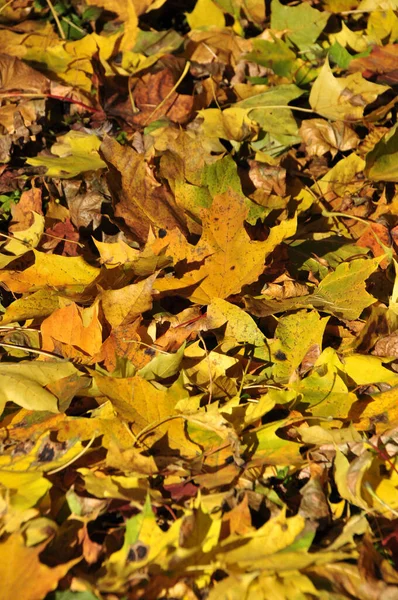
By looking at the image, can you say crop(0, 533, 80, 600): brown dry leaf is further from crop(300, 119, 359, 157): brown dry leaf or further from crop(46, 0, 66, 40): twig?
crop(46, 0, 66, 40): twig

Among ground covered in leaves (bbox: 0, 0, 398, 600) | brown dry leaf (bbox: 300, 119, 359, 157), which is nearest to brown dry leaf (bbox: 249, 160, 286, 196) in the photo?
ground covered in leaves (bbox: 0, 0, 398, 600)

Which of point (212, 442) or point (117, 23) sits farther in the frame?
point (117, 23)

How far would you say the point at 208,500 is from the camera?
119cm

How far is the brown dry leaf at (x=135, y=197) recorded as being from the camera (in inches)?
65.8

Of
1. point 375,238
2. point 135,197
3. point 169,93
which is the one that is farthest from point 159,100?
point 375,238

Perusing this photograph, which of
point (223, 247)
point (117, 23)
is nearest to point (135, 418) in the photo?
point (223, 247)

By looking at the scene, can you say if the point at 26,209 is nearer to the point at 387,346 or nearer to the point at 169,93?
the point at 169,93

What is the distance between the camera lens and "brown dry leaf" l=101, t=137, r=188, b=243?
1.67 metres

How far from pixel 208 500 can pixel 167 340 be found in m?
0.40

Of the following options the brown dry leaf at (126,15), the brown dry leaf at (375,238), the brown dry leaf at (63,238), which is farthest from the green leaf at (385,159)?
the brown dry leaf at (126,15)

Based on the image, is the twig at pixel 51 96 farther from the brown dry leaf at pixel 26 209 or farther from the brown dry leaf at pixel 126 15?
the brown dry leaf at pixel 26 209

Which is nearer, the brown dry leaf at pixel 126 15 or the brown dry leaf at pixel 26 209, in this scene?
the brown dry leaf at pixel 26 209

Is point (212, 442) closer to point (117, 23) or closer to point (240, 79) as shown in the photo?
point (240, 79)

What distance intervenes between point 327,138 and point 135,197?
665 millimetres
